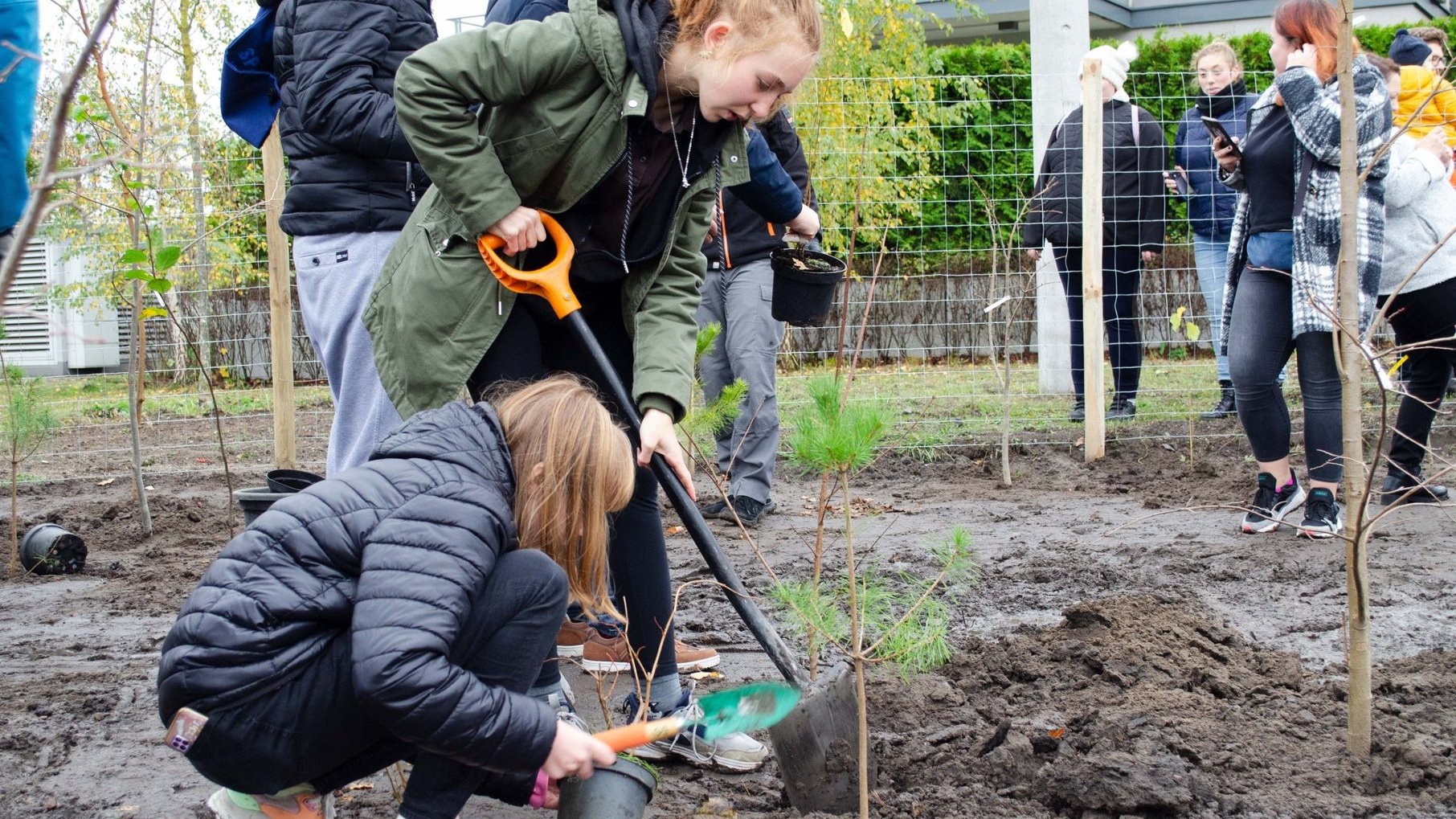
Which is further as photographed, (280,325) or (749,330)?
(749,330)

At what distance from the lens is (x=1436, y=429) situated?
632cm

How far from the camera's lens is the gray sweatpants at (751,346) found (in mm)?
4859

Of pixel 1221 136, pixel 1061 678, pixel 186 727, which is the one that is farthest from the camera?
pixel 1221 136

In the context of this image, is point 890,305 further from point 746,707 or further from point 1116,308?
point 746,707

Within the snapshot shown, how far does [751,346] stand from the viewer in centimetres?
485

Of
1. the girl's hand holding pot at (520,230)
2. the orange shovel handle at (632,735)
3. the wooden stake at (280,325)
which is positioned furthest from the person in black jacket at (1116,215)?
the orange shovel handle at (632,735)

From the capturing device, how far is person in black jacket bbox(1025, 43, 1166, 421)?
6.83 m

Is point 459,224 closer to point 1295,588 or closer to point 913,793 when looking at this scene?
point 913,793

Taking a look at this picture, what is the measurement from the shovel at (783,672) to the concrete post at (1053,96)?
5.49 m

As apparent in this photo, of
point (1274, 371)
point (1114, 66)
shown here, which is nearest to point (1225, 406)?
point (1114, 66)

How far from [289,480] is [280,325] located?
1931 millimetres

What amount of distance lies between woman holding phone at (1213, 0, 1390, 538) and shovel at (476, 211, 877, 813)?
7.73 feet

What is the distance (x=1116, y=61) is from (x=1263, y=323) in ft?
10.4

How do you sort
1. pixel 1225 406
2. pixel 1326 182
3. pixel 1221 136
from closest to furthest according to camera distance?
pixel 1326 182 → pixel 1221 136 → pixel 1225 406
